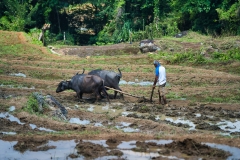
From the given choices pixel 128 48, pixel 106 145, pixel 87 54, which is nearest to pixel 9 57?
pixel 87 54

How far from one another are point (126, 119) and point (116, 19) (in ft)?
82.0

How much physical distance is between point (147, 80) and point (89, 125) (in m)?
9.56

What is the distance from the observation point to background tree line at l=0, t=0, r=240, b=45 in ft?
122

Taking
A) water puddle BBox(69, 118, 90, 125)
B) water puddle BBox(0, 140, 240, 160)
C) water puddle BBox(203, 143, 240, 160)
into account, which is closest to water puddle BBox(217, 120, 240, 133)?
water puddle BBox(203, 143, 240, 160)

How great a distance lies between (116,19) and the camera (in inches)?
1553

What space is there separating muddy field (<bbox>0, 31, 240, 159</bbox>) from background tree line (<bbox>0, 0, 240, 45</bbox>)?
1169 centimetres

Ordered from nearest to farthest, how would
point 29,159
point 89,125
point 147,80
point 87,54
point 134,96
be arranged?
point 29,159 → point 89,125 → point 134,96 → point 147,80 → point 87,54

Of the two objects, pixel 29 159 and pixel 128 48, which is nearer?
pixel 29 159

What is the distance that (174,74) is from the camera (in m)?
24.0

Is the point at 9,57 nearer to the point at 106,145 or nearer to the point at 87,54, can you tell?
the point at 87,54

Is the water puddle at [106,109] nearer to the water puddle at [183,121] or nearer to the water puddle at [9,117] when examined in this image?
the water puddle at [183,121]

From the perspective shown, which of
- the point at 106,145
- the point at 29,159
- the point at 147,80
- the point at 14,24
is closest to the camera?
the point at 29,159

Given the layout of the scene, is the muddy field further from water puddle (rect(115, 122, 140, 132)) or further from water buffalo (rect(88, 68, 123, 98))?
water buffalo (rect(88, 68, 123, 98))

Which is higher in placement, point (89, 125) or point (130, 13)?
point (130, 13)
